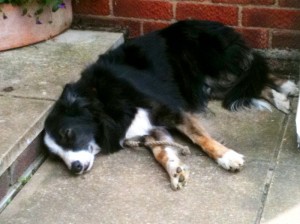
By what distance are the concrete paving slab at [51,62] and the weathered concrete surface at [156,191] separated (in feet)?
1.78

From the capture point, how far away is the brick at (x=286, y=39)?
4446 millimetres

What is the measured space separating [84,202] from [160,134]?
733 millimetres

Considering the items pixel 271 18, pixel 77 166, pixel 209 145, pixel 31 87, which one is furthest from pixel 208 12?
pixel 77 166

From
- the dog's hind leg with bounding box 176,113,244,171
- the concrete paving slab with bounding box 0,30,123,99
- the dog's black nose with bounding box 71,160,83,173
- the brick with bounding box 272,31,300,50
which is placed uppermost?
the brick with bounding box 272,31,300,50

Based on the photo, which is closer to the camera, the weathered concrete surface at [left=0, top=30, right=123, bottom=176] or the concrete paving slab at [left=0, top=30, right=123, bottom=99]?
the weathered concrete surface at [left=0, top=30, right=123, bottom=176]

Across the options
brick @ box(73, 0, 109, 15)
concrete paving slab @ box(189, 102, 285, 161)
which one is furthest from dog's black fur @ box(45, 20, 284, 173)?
brick @ box(73, 0, 109, 15)

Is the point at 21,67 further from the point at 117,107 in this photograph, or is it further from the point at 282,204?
the point at 282,204

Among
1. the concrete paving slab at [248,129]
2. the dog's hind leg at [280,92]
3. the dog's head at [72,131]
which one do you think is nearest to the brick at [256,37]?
the dog's hind leg at [280,92]

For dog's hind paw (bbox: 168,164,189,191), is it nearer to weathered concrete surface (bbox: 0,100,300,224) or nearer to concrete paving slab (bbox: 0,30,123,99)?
weathered concrete surface (bbox: 0,100,300,224)

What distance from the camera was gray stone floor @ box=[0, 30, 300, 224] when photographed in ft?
10.4

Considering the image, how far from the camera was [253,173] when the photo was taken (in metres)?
3.47

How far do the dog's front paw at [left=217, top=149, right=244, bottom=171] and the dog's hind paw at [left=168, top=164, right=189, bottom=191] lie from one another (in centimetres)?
21

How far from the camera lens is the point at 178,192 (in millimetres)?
3365


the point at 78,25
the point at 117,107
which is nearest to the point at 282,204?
the point at 117,107
